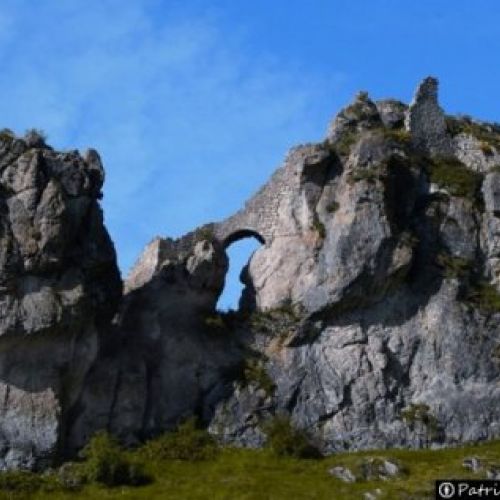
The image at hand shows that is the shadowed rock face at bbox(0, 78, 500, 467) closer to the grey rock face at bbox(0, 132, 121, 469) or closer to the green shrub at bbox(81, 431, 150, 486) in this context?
the grey rock face at bbox(0, 132, 121, 469)

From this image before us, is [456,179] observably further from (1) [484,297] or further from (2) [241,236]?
(2) [241,236]

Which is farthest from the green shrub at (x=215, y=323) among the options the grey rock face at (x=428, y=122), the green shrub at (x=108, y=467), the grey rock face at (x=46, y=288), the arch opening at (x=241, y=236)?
the grey rock face at (x=428, y=122)

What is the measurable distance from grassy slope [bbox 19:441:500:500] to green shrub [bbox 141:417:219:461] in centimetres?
40

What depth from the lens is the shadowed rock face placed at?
154 feet

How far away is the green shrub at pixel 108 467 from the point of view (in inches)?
1710

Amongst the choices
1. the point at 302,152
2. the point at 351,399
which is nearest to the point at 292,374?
the point at 351,399

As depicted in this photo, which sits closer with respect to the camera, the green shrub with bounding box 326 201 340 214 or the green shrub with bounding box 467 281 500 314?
the green shrub with bounding box 467 281 500 314

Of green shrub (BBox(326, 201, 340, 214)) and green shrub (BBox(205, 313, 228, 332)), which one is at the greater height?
green shrub (BBox(326, 201, 340, 214))

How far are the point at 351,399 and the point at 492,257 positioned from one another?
8.16m

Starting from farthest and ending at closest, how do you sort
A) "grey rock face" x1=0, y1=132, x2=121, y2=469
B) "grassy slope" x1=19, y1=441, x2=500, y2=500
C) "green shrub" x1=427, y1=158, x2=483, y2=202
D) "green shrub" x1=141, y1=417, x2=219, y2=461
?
"green shrub" x1=427, y1=158, x2=483, y2=202
"green shrub" x1=141, y1=417, x2=219, y2=461
"grey rock face" x1=0, y1=132, x2=121, y2=469
"grassy slope" x1=19, y1=441, x2=500, y2=500

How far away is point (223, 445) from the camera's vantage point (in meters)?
47.4

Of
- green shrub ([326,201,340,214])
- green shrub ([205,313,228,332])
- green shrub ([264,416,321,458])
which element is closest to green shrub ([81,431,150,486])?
green shrub ([264,416,321,458])

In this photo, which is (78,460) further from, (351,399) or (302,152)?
(302,152)

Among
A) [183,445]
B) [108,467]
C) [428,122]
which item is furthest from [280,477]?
[428,122]
